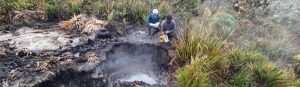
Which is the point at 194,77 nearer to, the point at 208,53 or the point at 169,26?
the point at 208,53

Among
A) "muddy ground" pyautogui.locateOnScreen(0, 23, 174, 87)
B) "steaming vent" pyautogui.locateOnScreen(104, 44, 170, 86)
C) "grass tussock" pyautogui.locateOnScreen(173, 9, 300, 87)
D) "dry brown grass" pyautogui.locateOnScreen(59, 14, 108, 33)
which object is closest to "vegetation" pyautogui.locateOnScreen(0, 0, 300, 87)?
"grass tussock" pyautogui.locateOnScreen(173, 9, 300, 87)

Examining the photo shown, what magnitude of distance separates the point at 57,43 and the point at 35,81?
89.8 inches

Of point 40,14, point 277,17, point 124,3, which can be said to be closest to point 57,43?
point 40,14

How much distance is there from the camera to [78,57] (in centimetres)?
629

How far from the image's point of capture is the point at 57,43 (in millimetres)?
7129

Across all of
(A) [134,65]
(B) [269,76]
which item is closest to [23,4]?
(A) [134,65]

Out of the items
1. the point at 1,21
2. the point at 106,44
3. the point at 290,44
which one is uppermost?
the point at 1,21

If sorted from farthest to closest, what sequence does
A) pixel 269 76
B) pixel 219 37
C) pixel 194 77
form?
pixel 219 37 → pixel 269 76 → pixel 194 77

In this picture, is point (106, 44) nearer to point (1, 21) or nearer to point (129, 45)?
point (129, 45)

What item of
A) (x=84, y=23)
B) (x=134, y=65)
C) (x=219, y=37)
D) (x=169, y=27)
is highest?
(x=169, y=27)

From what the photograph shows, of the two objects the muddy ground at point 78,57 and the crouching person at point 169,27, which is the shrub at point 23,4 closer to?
the muddy ground at point 78,57

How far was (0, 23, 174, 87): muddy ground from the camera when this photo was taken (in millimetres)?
5480

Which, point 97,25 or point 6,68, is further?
point 97,25

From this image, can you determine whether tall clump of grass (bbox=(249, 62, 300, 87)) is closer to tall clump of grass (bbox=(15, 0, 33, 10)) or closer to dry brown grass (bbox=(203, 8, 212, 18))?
dry brown grass (bbox=(203, 8, 212, 18))
